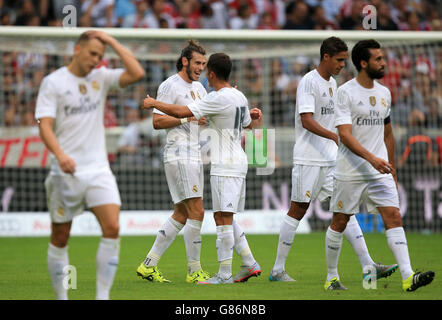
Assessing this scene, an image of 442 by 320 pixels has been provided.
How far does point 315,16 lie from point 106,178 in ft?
47.4

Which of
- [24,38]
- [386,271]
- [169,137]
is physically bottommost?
[386,271]

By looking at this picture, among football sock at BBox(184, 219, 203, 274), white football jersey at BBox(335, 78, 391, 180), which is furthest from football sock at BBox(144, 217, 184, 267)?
white football jersey at BBox(335, 78, 391, 180)

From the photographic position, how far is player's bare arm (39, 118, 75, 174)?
6.26 meters

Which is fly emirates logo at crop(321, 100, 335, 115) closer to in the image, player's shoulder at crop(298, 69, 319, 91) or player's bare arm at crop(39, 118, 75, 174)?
player's shoulder at crop(298, 69, 319, 91)

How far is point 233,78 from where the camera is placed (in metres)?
18.3

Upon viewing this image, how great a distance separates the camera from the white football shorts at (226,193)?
342 inches

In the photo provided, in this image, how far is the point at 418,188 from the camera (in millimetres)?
16203

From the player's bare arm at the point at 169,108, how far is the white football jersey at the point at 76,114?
1423mm

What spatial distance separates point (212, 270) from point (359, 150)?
3.18 meters

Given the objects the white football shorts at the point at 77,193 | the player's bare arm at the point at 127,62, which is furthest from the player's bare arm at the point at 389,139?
the white football shorts at the point at 77,193

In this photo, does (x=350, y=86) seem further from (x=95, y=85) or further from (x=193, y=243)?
(x=95, y=85)

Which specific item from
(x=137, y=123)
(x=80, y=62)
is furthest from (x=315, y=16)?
(x=80, y=62)
